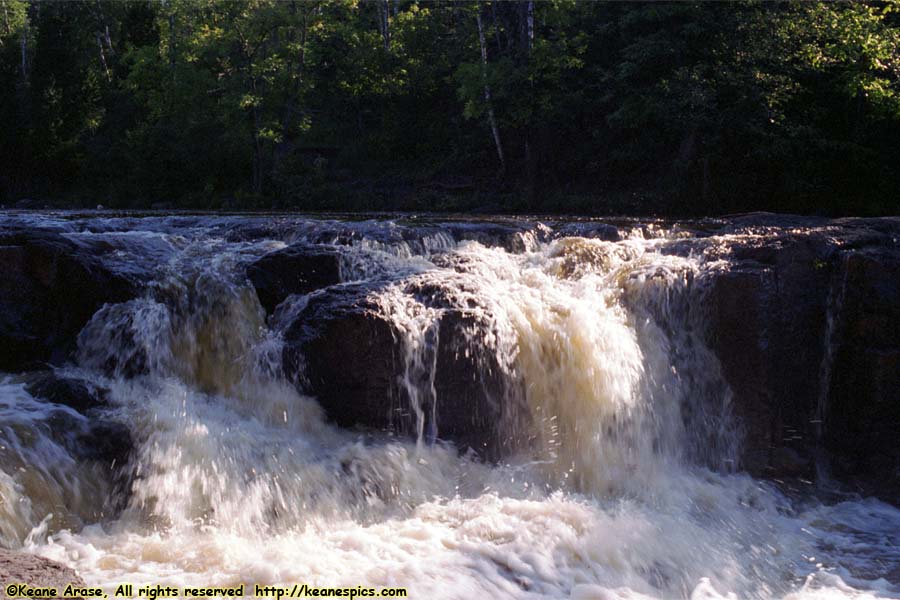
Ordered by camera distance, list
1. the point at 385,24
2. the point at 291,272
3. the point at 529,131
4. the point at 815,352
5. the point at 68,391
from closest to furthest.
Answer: the point at 68,391 < the point at 815,352 < the point at 291,272 < the point at 529,131 < the point at 385,24

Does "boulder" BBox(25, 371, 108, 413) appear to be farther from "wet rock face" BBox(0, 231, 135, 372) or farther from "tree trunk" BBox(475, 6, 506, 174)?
"tree trunk" BBox(475, 6, 506, 174)

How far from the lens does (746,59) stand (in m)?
16.2

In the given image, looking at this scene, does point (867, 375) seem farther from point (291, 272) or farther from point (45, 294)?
point (45, 294)

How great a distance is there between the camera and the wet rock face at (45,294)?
6379 mm

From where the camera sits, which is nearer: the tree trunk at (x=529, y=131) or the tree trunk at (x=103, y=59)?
the tree trunk at (x=529, y=131)

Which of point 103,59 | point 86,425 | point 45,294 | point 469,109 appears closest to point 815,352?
point 86,425

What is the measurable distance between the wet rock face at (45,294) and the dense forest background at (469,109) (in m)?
12.5

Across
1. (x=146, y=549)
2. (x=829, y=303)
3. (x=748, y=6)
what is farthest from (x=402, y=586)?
(x=748, y=6)

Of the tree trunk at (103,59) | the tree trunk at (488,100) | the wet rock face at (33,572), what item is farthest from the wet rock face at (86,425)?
the tree trunk at (103,59)

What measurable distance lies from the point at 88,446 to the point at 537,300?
3.70 m

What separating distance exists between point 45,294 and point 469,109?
46.9ft

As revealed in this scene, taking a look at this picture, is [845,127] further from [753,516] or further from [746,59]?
[753,516]

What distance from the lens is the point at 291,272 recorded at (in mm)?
7285

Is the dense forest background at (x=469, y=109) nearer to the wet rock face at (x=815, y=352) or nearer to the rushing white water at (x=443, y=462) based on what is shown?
the wet rock face at (x=815, y=352)
